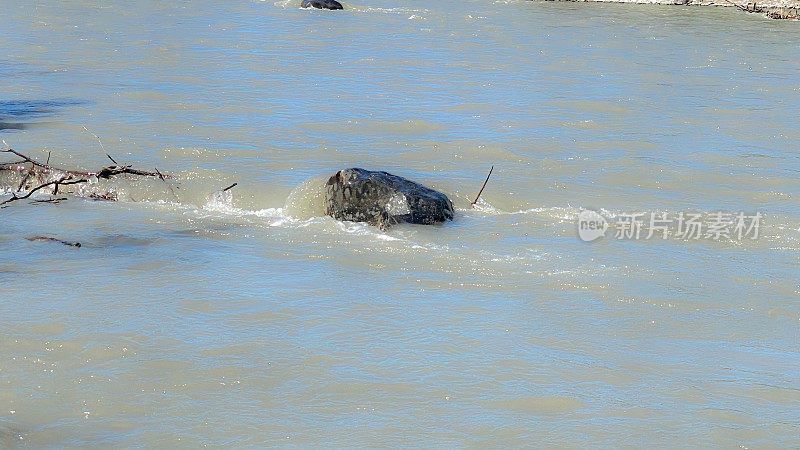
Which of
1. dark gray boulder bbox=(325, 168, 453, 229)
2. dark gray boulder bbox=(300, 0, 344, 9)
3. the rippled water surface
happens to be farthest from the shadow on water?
dark gray boulder bbox=(300, 0, 344, 9)

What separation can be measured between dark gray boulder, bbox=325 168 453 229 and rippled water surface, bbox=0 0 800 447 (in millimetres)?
165

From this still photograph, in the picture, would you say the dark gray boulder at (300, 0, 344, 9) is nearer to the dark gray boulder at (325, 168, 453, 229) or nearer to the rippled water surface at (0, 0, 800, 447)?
the rippled water surface at (0, 0, 800, 447)

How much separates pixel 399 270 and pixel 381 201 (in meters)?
1.26

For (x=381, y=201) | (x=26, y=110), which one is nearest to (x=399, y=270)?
(x=381, y=201)

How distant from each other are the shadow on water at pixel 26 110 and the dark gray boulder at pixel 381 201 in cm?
495

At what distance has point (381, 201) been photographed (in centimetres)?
837

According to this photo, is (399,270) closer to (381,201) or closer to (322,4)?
(381,201)

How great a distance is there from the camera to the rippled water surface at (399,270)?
16.4ft

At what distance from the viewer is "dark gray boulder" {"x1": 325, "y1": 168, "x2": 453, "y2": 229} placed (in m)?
8.30

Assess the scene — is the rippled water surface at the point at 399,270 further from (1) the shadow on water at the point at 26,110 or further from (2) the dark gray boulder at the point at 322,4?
(2) the dark gray boulder at the point at 322,4

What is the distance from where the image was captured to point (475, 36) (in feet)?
69.4

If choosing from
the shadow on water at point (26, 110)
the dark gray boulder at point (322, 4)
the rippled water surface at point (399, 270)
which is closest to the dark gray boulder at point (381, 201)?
the rippled water surface at point (399, 270)

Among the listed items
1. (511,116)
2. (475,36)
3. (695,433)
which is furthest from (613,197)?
(475,36)

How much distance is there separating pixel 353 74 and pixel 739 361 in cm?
1138
